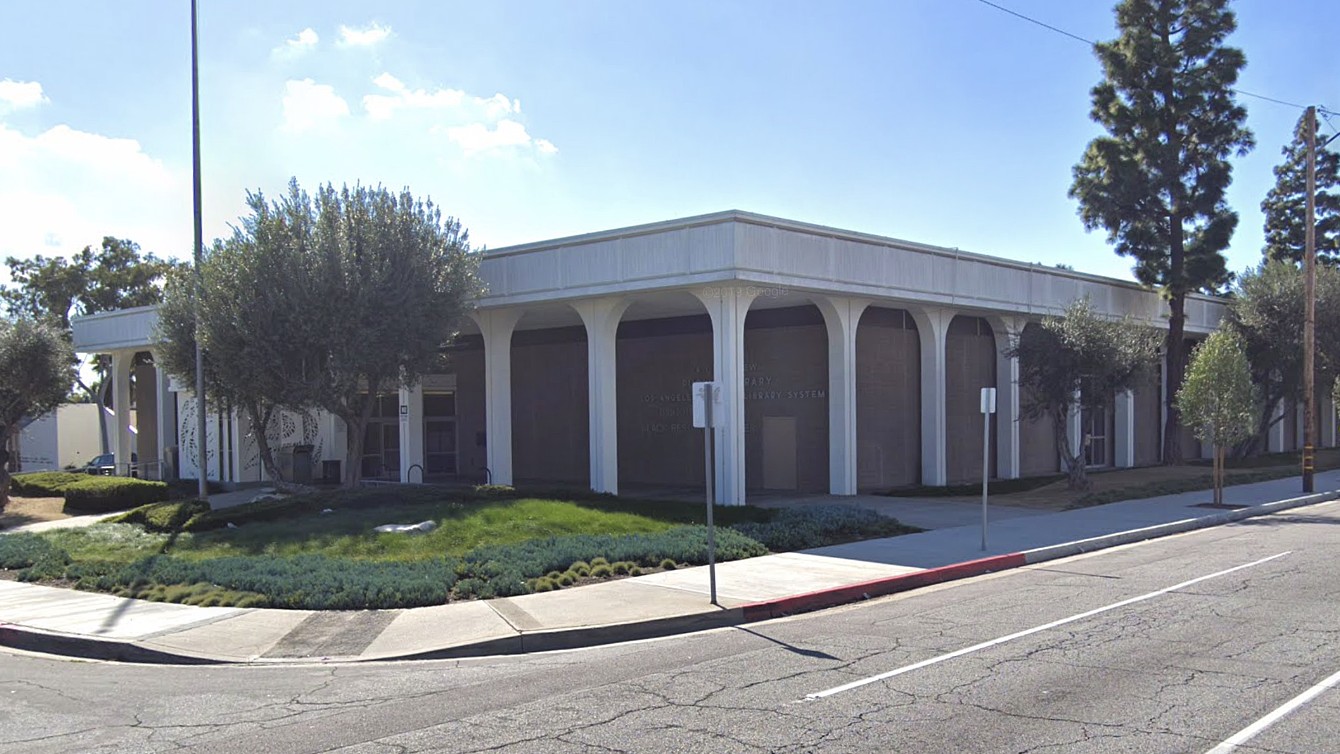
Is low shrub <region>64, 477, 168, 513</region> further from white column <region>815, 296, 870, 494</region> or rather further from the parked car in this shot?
white column <region>815, 296, 870, 494</region>

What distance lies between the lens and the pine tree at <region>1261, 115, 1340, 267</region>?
1984 inches

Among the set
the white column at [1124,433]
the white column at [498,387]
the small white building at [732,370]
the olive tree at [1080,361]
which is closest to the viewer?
the small white building at [732,370]

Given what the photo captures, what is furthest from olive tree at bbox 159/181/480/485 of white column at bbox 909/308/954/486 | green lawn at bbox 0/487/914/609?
white column at bbox 909/308/954/486

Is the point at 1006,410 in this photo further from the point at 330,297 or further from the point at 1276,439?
the point at 1276,439

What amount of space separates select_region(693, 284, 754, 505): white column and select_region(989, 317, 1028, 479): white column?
37.4 feet

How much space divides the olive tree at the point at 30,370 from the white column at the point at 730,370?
19656 mm

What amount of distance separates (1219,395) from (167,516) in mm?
22439

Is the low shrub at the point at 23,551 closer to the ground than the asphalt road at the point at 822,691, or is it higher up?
closer to the ground

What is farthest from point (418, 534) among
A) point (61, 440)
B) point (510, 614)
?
point (61, 440)

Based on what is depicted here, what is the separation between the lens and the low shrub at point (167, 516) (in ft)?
62.4

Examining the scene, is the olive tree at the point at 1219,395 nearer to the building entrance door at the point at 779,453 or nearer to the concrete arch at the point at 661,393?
the building entrance door at the point at 779,453

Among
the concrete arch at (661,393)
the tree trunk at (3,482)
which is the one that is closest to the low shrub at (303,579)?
the tree trunk at (3,482)

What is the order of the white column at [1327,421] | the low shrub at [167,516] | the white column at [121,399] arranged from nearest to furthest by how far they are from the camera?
the low shrub at [167,516]
the white column at [121,399]
the white column at [1327,421]

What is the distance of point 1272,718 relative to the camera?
6.49 m
